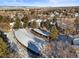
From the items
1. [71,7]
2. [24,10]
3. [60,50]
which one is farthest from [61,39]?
[24,10]

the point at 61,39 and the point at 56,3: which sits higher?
the point at 56,3

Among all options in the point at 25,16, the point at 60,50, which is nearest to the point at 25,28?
the point at 25,16

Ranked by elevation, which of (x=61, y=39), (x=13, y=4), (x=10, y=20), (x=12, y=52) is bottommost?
(x=12, y=52)

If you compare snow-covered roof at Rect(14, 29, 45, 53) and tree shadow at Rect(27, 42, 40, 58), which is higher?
snow-covered roof at Rect(14, 29, 45, 53)

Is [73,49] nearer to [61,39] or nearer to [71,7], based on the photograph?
[61,39]

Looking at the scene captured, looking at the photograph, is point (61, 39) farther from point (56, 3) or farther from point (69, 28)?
point (56, 3)

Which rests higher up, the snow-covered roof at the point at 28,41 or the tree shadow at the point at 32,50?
the snow-covered roof at the point at 28,41
